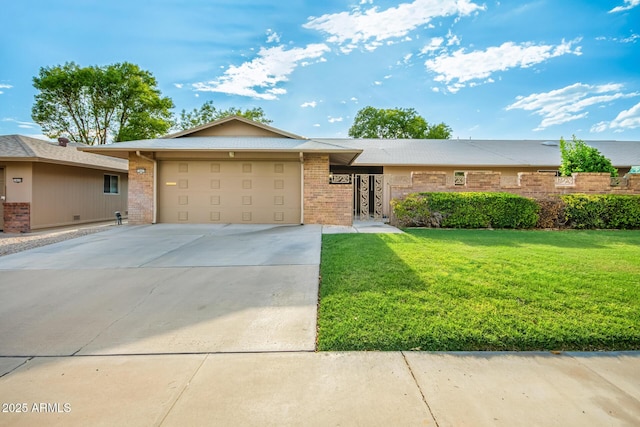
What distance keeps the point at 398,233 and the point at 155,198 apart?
8.68 m

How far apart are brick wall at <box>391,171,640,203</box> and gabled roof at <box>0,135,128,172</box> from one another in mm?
12598

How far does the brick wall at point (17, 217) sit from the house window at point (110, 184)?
3.85 m

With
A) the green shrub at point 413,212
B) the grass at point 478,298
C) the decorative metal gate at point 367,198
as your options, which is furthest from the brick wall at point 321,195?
the grass at point 478,298

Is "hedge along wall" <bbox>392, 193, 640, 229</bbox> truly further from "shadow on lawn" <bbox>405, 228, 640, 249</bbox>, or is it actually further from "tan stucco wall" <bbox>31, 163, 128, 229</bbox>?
"tan stucco wall" <bbox>31, 163, 128, 229</bbox>

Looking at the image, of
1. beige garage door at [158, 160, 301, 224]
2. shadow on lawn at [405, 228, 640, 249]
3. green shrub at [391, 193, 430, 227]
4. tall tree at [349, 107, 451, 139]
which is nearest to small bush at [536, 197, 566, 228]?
shadow on lawn at [405, 228, 640, 249]

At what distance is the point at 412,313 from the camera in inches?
128

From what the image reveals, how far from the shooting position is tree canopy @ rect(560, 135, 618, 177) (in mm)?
11727

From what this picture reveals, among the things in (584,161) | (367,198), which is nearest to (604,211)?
(584,161)

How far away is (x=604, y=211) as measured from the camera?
33.1 ft

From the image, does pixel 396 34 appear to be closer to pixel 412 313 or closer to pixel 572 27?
pixel 572 27

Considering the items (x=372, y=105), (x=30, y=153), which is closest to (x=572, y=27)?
(x=30, y=153)

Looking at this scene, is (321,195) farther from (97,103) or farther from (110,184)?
(97,103)

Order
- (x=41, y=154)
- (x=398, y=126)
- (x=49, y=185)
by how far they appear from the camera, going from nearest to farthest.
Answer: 1. (x=41, y=154)
2. (x=49, y=185)
3. (x=398, y=126)

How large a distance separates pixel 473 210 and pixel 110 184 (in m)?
16.9
